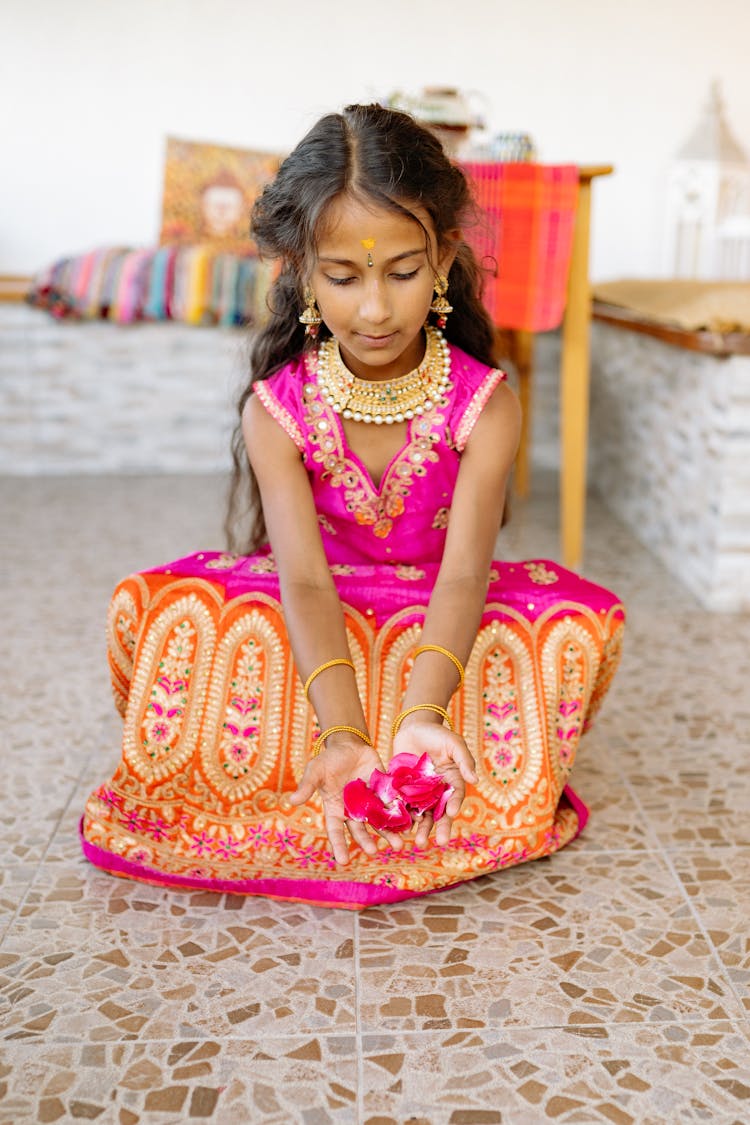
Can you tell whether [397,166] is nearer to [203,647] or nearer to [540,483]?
[203,647]

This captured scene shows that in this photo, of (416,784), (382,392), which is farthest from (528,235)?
(416,784)

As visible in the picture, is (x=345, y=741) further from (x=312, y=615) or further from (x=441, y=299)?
(x=441, y=299)

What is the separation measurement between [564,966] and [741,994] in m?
0.18

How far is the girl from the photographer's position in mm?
1252

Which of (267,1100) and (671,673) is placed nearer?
(267,1100)

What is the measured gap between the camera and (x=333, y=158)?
4.03 feet

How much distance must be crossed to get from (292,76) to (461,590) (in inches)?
126

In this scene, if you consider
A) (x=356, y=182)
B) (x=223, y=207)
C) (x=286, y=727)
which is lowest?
(x=286, y=727)

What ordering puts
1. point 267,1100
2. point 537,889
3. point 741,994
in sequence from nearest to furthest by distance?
point 267,1100
point 741,994
point 537,889

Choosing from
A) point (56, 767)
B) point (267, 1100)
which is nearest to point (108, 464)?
point (56, 767)

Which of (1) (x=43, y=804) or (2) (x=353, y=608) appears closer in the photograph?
(2) (x=353, y=608)

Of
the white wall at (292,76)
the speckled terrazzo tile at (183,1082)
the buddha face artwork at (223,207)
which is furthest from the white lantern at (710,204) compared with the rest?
the speckled terrazzo tile at (183,1082)

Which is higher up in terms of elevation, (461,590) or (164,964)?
(461,590)

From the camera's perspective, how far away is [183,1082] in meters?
1.02
